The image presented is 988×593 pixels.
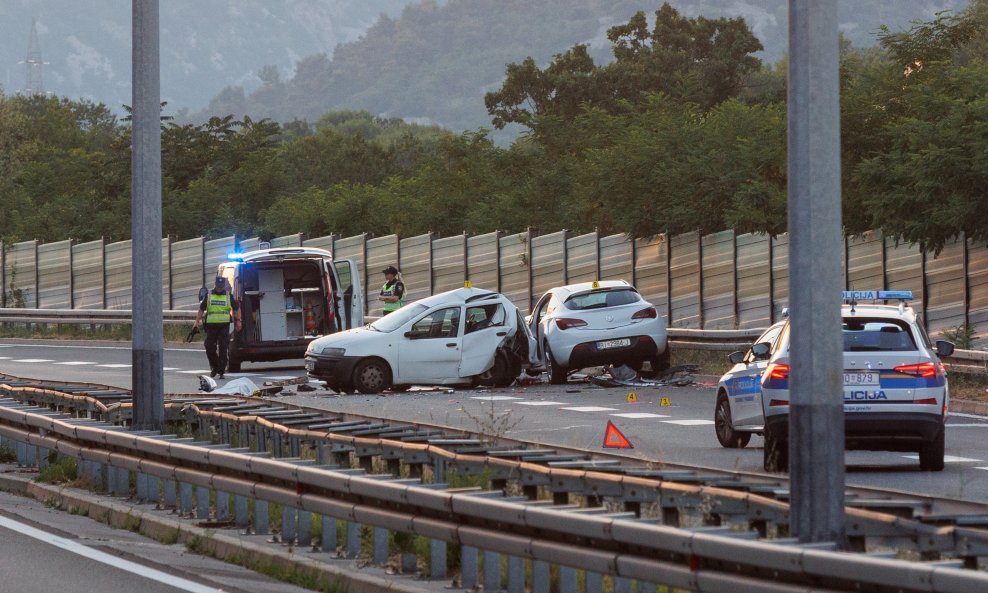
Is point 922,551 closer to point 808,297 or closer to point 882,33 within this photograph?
point 808,297

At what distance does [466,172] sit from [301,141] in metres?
48.0

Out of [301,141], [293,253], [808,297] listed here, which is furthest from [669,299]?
[301,141]

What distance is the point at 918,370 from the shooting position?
56.2ft

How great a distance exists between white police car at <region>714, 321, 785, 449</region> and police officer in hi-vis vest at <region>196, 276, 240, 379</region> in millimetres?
13645

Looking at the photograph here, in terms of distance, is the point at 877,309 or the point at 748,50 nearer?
the point at 877,309

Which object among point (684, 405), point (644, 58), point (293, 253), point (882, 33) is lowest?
point (684, 405)

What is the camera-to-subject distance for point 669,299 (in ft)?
133

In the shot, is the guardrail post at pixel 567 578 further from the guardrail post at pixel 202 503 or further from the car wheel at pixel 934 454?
the car wheel at pixel 934 454

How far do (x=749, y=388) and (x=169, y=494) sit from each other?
24.6 feet

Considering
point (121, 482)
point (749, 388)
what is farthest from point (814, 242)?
point (749, 388)

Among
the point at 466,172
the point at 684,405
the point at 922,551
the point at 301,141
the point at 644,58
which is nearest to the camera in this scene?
the point at 922,551

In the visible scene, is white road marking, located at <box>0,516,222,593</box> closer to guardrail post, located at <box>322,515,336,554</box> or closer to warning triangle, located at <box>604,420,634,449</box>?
guardrail post, located at <box>322,515,336,554</box>

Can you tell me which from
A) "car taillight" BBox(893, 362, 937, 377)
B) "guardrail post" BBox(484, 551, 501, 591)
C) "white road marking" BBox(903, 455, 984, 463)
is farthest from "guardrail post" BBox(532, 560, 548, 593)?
"white road marking" BBox(903, 455, 984, 463)

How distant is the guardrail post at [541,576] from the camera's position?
29.4ft
